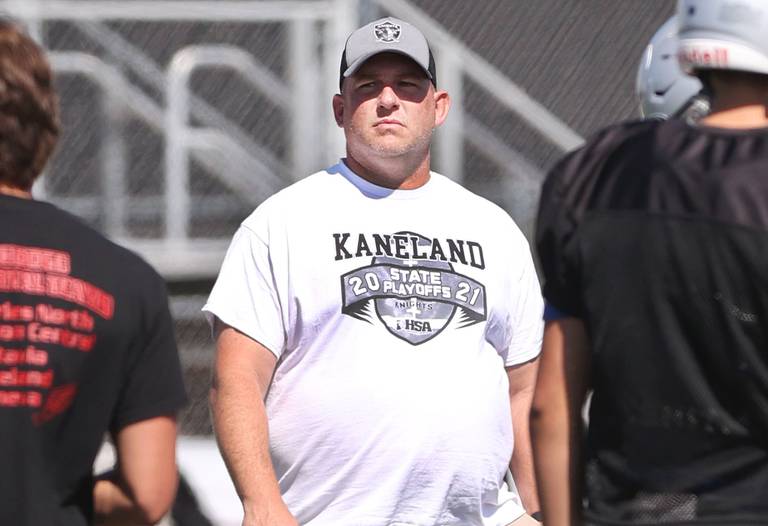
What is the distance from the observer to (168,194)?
30.8 ft

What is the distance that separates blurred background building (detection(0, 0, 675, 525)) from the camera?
9.38m

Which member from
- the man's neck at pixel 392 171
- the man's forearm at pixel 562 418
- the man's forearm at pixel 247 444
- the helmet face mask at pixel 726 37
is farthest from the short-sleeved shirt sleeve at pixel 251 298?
the helmet face mask at pixel 726 37

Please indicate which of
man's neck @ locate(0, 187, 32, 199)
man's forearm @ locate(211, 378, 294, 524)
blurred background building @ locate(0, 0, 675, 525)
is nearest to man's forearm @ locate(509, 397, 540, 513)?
man's forearm @ locate(211, 378, 294, 524)

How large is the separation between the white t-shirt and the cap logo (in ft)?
1.66

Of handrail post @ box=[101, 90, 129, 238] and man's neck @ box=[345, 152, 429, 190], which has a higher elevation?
handrail post @ box=[101, 90, 129, 238]

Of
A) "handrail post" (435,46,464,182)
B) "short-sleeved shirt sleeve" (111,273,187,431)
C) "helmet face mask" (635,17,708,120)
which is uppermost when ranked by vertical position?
"handrail post" (435,46,464,182)

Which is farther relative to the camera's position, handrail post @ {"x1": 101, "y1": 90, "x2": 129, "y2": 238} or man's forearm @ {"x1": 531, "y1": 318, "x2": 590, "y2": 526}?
handrail post @ {"x1": 101, "y1": 90, "x2": 129, "y2": 238}

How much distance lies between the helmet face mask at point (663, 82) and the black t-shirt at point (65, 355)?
2.23m

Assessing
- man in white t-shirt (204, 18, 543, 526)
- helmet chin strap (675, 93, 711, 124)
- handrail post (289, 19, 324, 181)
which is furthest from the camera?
handrail post (289, 19, 324, 181)

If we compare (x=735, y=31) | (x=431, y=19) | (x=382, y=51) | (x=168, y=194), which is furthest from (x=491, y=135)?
(x=735, y=31)

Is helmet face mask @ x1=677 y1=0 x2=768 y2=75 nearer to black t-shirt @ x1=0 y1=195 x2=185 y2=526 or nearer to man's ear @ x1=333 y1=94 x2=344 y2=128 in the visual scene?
black t-shirt @ x1=0 y1=195 x2=185 y2=526

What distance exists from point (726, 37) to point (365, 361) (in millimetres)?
1530

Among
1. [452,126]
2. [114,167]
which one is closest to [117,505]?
[114,167]

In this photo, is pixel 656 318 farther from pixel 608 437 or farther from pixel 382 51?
pixel 382 51
